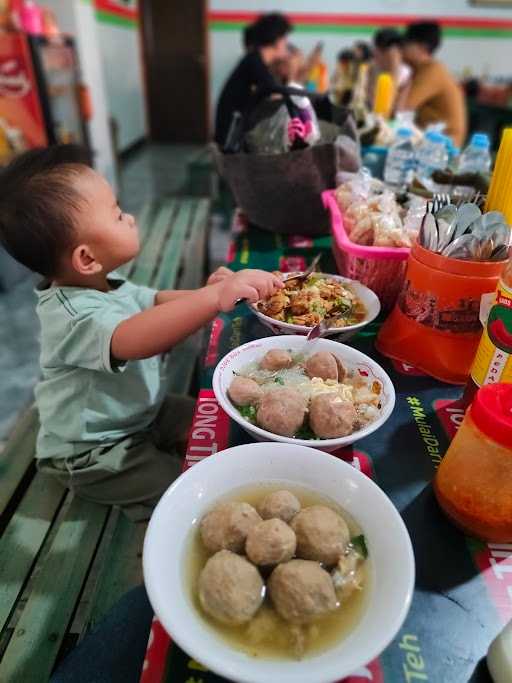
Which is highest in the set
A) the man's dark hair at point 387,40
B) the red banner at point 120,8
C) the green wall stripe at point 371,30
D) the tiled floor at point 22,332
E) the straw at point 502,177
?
the red banner at point 120,8

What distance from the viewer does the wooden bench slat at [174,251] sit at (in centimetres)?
238

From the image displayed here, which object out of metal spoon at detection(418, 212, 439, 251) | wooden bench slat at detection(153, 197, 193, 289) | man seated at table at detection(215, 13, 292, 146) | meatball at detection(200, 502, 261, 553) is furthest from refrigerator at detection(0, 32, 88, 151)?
meatball at detection(200, 502, 261, 553)

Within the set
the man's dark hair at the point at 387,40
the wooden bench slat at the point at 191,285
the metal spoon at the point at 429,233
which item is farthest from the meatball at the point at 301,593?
the man's dark hair at the point at 387,40

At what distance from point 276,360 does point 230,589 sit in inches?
19.2

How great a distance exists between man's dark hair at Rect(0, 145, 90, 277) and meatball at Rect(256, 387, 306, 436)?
659mm

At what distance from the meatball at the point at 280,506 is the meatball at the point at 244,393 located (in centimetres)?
21

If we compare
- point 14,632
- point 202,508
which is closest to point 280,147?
point 202,508

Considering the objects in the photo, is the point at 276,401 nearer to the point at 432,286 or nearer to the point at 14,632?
the point at 432,286

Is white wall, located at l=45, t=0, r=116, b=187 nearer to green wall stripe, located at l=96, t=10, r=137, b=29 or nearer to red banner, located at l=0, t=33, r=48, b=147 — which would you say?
red banner, located at l=0, t=33, r=48, b=147

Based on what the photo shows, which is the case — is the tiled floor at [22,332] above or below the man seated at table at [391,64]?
below

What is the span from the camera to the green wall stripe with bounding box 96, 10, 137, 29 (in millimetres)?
5953

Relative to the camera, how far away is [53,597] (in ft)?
3.28

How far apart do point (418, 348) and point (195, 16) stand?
9.10 meters

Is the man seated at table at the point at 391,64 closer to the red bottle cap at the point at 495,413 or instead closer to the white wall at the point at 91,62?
the white wall at the point at 91,62
